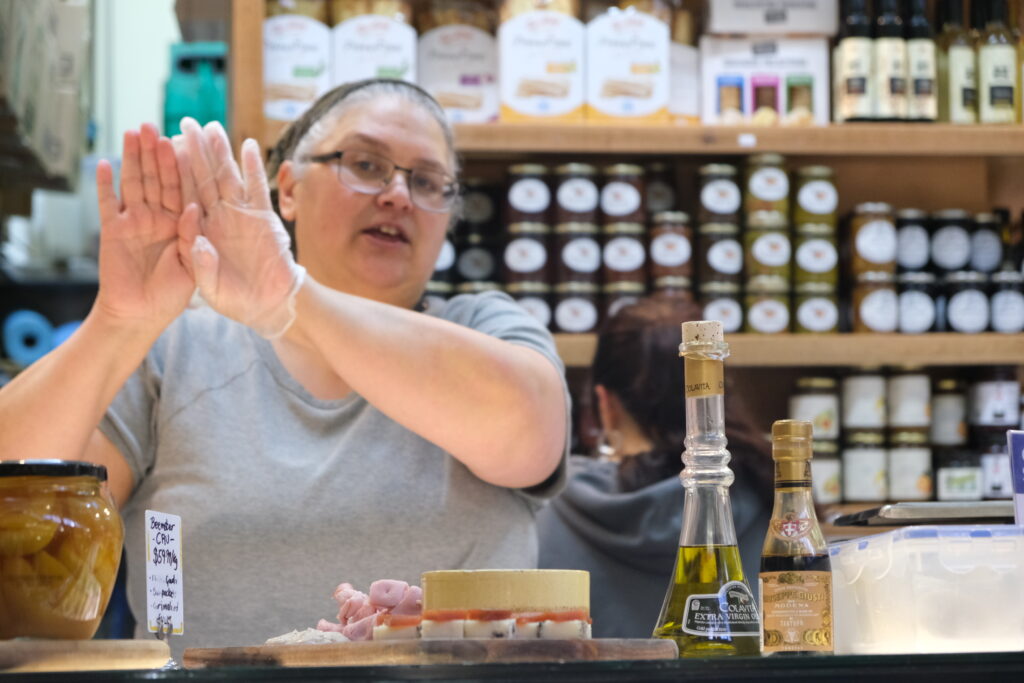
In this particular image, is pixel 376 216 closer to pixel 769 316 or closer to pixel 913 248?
pixel 769 316

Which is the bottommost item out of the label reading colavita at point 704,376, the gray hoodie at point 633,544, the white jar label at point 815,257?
the gray hoodie at point 633,544

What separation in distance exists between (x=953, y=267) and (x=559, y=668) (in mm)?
2219

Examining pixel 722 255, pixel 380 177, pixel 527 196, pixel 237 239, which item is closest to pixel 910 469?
pixel 722 255

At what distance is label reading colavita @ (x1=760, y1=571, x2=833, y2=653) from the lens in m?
0.80

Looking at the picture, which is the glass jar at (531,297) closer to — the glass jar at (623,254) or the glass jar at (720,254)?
the glass jar at (623,254)

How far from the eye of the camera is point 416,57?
2.58 m

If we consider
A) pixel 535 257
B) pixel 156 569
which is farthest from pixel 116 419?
pixel 535 257

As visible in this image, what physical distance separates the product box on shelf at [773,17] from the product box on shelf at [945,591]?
6.53 ft

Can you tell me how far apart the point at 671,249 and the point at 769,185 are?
24 cm

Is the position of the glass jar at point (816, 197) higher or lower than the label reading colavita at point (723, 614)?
higher

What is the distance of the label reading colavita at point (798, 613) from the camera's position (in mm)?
800

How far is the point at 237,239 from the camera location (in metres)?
1.34

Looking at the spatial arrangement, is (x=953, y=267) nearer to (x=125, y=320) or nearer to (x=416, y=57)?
(x=416, y=57)

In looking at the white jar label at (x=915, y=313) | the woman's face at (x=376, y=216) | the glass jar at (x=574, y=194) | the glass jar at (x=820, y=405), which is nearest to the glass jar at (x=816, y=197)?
the white jar label at (x=915, y=313)
